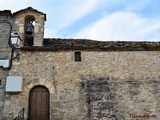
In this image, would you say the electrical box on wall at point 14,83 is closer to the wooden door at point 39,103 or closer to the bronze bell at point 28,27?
the wooden door at point 39,103

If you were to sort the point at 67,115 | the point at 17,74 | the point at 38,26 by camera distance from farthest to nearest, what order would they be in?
the point at 38,26 → the point at 17,74 → the point at 67,115

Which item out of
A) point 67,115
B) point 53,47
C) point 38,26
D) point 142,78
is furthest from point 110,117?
point 38,26

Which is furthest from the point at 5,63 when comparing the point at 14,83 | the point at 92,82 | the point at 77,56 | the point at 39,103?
the point at 92,82

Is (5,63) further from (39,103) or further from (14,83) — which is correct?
(39,103)

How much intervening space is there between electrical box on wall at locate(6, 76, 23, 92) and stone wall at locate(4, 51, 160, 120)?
0.67ft

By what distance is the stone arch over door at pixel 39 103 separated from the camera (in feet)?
29.3

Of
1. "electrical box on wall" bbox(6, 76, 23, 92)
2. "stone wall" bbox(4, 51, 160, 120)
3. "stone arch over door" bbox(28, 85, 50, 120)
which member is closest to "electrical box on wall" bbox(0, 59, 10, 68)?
"stone wall" bbox(4, 51, 160, 120)

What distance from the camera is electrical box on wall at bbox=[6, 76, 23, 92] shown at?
29.8 ft

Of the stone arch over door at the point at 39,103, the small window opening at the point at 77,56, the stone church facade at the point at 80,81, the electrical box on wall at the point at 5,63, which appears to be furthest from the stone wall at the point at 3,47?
the small window opening at the point at 77,56

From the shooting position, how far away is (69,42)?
11.6 metres

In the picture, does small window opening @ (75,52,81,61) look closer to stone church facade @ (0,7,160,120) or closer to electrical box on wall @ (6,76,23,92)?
stone church facade @ (0,7,160,120)

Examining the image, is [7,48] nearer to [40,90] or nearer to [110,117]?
[40,90]

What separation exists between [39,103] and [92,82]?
235 cm

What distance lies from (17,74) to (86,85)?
2969mm
